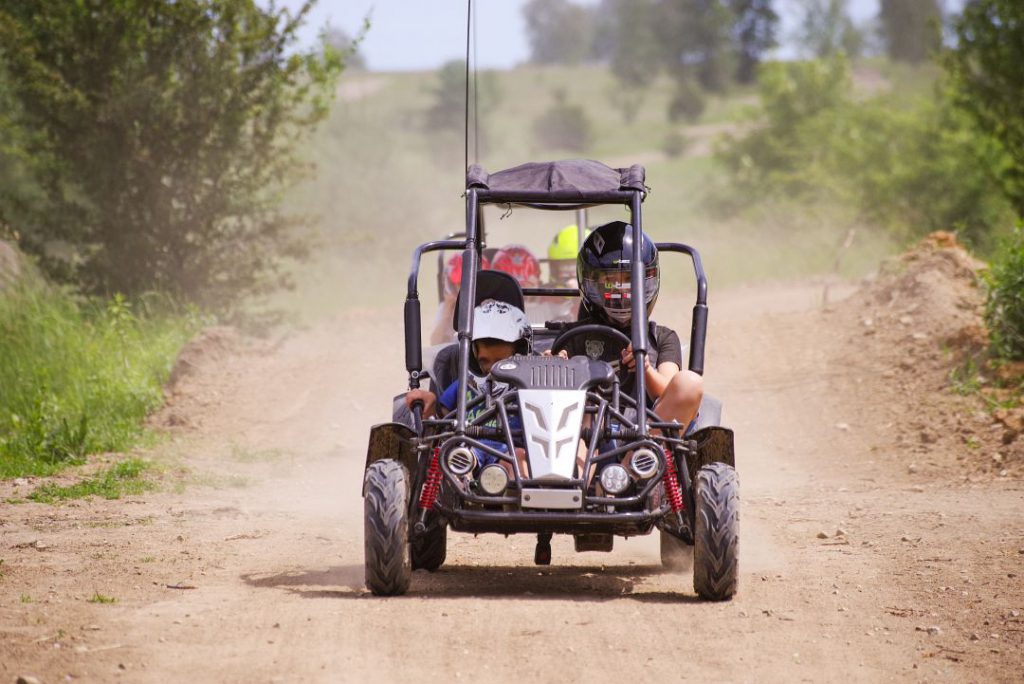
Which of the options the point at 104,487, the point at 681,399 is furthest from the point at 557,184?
the point at 104,487

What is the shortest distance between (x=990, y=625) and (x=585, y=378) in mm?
2194

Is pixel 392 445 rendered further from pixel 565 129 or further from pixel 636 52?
pixel 636 52

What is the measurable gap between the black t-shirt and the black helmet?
15cm

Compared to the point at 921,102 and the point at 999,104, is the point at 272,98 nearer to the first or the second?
the point at 999,104

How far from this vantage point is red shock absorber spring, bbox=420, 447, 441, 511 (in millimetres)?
6961

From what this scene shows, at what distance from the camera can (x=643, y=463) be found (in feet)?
22.2

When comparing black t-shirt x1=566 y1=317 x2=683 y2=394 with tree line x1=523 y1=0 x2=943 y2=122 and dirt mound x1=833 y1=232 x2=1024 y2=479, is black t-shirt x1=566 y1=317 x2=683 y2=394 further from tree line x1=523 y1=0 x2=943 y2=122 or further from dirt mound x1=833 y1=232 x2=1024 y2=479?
tree line x1=523 y1=0 x2=943 y2=122

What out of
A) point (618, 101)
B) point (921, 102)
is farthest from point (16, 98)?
point (618, 101)

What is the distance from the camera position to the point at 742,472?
12.6 metres

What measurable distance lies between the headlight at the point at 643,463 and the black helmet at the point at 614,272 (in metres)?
1.25

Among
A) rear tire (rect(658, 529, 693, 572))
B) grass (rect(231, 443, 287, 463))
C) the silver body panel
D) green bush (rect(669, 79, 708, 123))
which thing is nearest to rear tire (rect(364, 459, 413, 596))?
the silver body panel

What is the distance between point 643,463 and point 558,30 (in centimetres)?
12511

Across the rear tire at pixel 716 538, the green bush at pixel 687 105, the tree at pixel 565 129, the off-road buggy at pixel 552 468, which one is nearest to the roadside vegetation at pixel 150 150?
the off-road buggy at pixel 552 468

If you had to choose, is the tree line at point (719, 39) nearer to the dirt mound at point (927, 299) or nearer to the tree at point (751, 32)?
the tree at point (751, 32)
